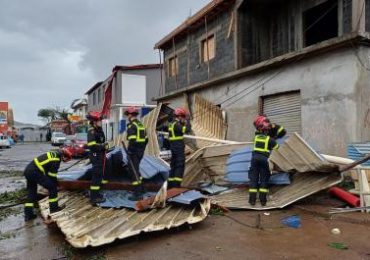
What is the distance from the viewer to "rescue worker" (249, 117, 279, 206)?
7.17 metres

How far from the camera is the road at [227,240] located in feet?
16.2

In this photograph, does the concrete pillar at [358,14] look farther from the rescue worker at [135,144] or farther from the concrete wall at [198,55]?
the rescue worker at [135,144]

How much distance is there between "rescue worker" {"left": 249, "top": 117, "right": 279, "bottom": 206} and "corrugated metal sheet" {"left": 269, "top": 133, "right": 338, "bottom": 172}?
259 mm

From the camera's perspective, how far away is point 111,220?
5.82 metres

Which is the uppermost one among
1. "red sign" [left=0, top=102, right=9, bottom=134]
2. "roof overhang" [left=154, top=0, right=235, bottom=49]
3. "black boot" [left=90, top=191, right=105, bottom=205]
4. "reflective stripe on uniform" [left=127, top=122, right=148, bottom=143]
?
"roof overhang" [left=154, top=0, right=235, bottom=49]

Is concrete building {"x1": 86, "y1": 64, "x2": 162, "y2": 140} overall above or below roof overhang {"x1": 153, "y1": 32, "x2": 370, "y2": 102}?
above

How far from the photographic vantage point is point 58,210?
6766 millimetres

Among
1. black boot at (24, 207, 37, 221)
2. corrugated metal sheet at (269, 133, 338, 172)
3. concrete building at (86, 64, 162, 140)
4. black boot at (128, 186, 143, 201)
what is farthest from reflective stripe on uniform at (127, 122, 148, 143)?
concrete building at (86, 64, 162, 140)

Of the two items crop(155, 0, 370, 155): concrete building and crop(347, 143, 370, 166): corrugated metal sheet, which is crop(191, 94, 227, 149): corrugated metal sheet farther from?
crop(347, 143, 370, 166): corrugated metal sheet

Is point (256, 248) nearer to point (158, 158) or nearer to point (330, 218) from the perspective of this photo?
point (330, 218)

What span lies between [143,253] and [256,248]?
150 cm

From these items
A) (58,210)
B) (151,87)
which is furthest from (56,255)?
(151,87)

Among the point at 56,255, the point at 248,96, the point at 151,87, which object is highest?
the point at 151,87

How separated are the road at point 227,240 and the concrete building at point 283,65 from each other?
3.39 m
